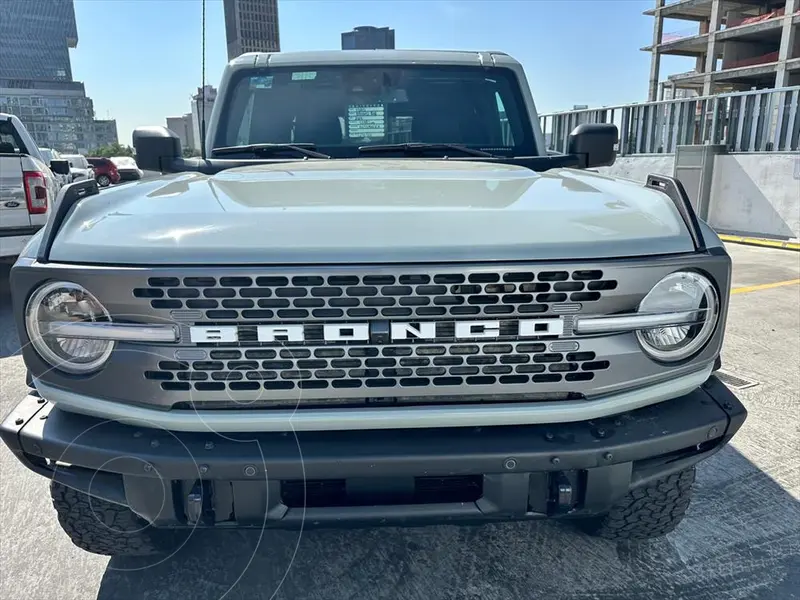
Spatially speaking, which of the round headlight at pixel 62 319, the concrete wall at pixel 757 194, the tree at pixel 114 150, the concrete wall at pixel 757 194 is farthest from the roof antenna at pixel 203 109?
the tree at pixel 114 150

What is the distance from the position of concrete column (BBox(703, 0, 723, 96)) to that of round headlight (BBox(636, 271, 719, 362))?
60.5 m

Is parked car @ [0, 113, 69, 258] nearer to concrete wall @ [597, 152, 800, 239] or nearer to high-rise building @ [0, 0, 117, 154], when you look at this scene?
concrete wall @ [597, 152, 800, 239]

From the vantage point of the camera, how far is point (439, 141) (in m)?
3.35

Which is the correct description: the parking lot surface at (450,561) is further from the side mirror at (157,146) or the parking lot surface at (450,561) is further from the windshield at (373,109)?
the windshield at (373,109)

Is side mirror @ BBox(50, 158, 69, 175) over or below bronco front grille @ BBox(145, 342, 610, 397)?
over

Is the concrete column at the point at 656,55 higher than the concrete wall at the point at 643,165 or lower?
higher

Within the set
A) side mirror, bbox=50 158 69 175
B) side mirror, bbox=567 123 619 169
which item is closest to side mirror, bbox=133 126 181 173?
side mirror, bbox=567 123 619 169

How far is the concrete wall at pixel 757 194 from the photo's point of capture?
11.2 meters

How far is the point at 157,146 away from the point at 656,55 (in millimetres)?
65962

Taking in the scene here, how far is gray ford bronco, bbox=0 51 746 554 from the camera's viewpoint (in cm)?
167

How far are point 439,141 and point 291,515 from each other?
220 cm

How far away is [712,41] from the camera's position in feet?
174

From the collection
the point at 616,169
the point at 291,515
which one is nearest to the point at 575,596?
the point at 291,515

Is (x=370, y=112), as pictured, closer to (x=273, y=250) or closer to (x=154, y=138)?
(x=154, y=138)
